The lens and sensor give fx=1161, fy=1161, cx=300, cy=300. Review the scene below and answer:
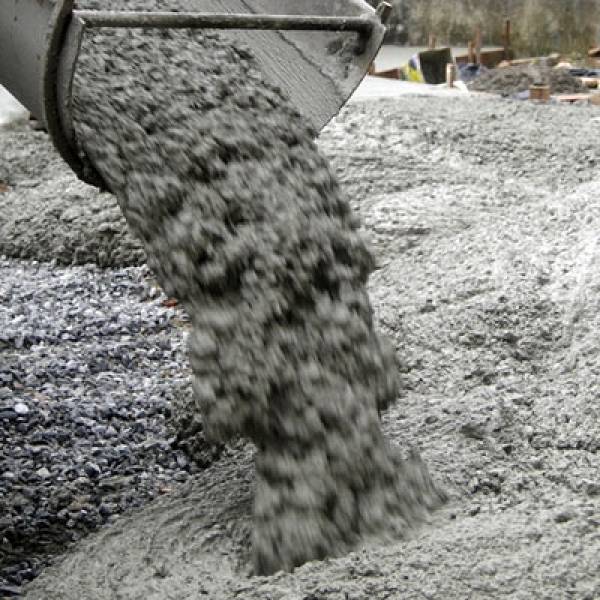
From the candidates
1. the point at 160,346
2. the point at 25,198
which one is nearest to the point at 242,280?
the point at 160,346

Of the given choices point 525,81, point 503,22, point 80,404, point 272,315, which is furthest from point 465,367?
point 503,22

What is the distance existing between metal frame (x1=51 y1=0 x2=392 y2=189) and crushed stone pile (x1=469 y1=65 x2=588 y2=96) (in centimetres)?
590

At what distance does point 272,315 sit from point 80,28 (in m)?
0.87

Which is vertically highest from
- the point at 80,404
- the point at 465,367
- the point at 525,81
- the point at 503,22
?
the point at 465,367

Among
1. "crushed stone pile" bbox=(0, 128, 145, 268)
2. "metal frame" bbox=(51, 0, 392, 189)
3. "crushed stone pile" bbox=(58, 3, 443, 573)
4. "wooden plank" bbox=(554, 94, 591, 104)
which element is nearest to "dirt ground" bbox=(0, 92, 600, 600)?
"crushed stone pile" bbox=(58, 3, 443, 573)

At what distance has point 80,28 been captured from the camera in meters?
2.55

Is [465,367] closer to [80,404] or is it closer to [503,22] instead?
[80,404]

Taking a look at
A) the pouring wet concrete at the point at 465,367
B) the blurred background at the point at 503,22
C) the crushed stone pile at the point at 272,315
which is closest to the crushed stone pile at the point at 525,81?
the pouring wet concrete at the point at 465,367

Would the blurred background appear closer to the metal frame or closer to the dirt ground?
the dirt ground

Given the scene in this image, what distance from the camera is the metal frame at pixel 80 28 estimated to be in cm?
258

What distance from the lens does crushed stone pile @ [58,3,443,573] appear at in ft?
9.61

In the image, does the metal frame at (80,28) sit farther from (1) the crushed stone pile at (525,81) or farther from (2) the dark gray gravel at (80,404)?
(1) the crushed stone pile at (525,81)

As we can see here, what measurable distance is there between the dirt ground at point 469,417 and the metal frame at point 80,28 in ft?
3.42

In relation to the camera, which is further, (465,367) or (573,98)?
(573,98)
